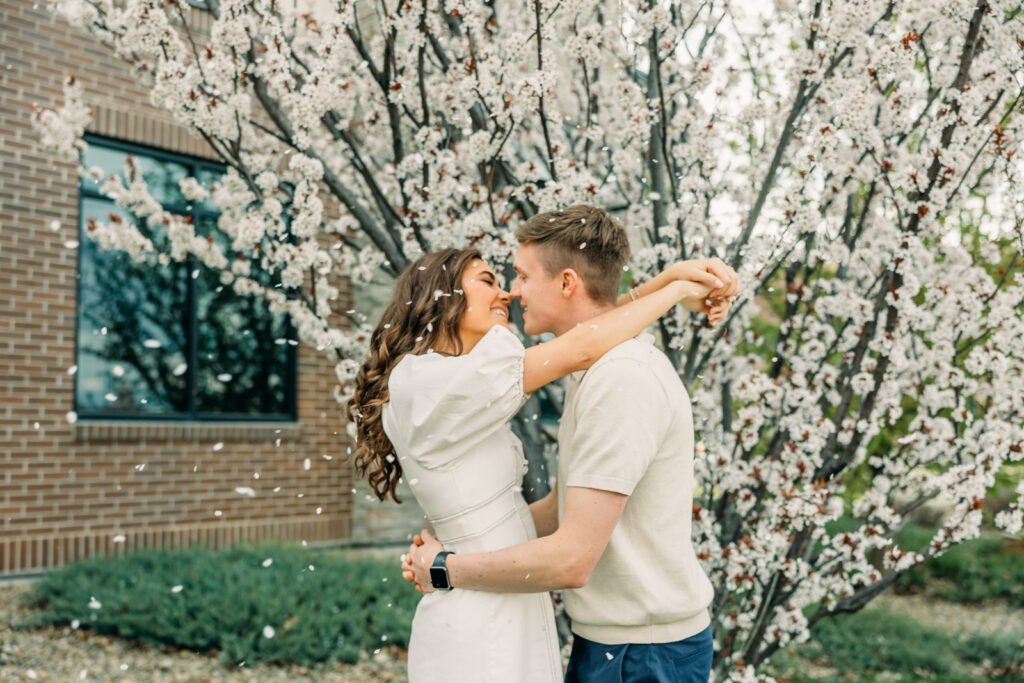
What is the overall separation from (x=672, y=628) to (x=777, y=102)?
2848 millimetres

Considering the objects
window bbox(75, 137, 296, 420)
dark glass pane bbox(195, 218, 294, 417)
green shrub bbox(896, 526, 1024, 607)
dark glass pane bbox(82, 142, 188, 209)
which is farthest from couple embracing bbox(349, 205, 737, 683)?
green shrub bbox(896, 526, 1024, 607)

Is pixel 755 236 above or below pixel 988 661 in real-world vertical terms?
above

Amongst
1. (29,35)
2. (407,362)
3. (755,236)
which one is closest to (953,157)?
(755,236)

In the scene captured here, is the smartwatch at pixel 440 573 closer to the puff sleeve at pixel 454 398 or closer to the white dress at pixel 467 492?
the white dress at pixel 467 492

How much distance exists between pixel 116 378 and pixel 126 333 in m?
0.43

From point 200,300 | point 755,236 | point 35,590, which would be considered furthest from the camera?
point 200,300

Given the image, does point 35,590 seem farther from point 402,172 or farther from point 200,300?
point 402,172

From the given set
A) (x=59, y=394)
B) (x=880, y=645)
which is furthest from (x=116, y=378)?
(x=880, y=645)

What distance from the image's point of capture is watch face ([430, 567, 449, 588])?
7.14ft

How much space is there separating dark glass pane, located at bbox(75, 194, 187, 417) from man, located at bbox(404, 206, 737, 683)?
19.8 ft

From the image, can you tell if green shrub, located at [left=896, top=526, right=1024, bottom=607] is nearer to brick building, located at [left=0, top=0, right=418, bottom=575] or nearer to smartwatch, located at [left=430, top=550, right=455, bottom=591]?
brick building, located at [left=0, top=0, right=418, bottom=575]

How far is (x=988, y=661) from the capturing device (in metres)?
7.25

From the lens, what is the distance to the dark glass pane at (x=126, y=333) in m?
7.80

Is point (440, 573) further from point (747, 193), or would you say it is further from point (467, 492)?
point (747, 193)
